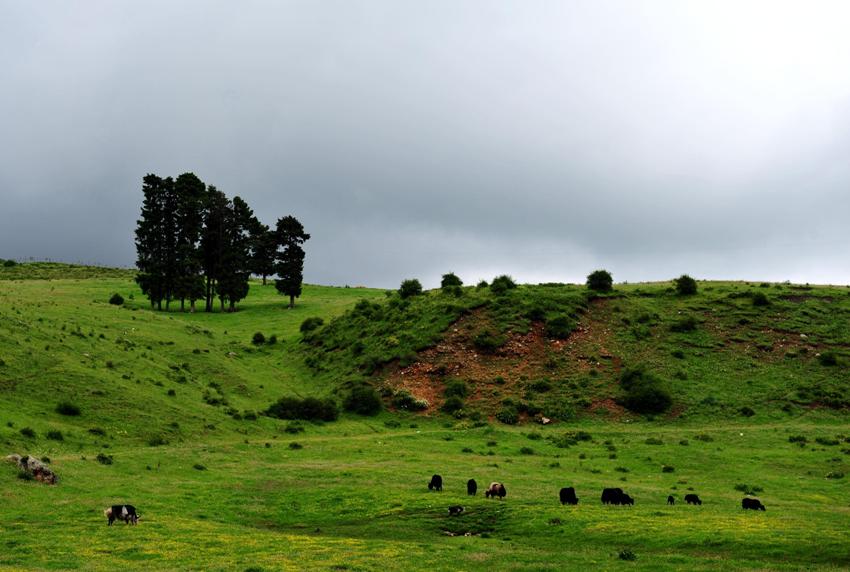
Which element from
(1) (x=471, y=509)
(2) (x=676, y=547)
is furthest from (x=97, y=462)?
(2) (x=676, y=547)

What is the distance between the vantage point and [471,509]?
31.6 meters

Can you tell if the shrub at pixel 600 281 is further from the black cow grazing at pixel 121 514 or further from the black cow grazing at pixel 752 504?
the black cow grazing at pixel 121 514

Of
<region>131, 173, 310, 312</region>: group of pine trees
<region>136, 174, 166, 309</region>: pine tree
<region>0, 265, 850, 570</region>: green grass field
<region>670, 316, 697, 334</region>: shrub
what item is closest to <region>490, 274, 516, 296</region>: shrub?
<region>0, 265, 850, 570</region>: green grass field

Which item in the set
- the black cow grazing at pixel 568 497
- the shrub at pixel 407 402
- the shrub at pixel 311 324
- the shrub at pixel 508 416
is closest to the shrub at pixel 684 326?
the shrub at pixel 508 416

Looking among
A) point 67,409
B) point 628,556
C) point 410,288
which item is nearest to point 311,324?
point 410,288

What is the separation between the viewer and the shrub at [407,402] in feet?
223

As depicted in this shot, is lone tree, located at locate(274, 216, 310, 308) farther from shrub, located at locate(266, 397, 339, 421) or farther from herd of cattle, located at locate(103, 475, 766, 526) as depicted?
herd of cattle, located at locate(103, 475, 766, 526)

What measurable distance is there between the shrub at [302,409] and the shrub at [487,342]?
71.9 ft

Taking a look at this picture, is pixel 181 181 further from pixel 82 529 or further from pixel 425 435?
pixel 82 529

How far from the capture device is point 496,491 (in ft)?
111

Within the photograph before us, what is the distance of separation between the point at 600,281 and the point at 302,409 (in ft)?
168

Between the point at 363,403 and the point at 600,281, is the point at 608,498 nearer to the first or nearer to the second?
the point at 363,403

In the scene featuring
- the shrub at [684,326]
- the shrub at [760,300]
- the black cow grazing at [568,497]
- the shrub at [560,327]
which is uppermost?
the shrub at [760,300]

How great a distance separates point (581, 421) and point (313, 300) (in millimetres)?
75432
